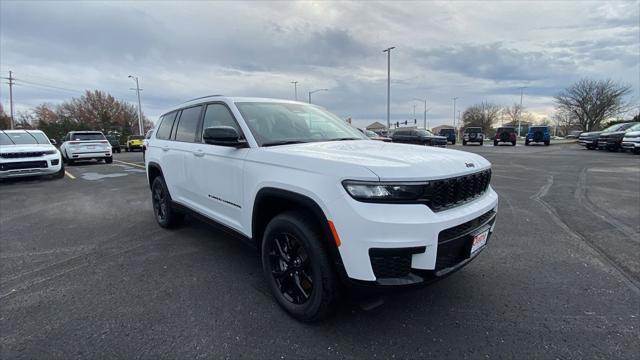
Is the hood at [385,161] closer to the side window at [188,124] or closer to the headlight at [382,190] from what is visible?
the headlight at [382,190]

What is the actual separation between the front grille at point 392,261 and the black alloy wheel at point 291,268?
1.80ft

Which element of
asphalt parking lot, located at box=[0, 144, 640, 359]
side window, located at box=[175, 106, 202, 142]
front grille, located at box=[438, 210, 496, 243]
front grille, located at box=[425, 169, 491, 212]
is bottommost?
asphalt parking lot, located at box=[0, 144, 640, 359]

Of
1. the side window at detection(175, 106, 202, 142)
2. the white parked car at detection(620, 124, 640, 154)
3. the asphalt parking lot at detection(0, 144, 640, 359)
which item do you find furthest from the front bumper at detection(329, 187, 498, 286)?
the white parked car at detection(620, 124, 640, 154)

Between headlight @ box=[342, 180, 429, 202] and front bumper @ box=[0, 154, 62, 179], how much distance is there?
11.5 m

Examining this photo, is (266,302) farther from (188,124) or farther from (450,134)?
(450,134)

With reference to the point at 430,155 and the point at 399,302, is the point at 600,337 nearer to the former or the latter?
the point at 399,302

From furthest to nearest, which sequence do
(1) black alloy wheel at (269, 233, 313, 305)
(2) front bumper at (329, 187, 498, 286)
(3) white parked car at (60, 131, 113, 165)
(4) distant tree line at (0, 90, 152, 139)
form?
(4) distant tree line at (0, 90, 152, 139), (3) white parked car at (60, 131, 113, 165), (1) black alloy wheel at (269, 233, 313, 305), (2) front bumper at (329, 187, 498, 286)

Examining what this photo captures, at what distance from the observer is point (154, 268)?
371 cm

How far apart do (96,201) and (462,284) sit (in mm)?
7296

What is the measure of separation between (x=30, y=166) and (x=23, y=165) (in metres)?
0.16

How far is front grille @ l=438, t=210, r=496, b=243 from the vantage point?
→ 2244 millimetres

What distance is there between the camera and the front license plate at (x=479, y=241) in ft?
8.20

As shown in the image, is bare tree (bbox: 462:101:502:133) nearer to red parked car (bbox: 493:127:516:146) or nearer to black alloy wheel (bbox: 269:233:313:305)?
red parked car (bbox: 493:127:516:146)

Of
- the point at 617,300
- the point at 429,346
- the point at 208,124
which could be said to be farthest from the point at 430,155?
the point at 208,124
